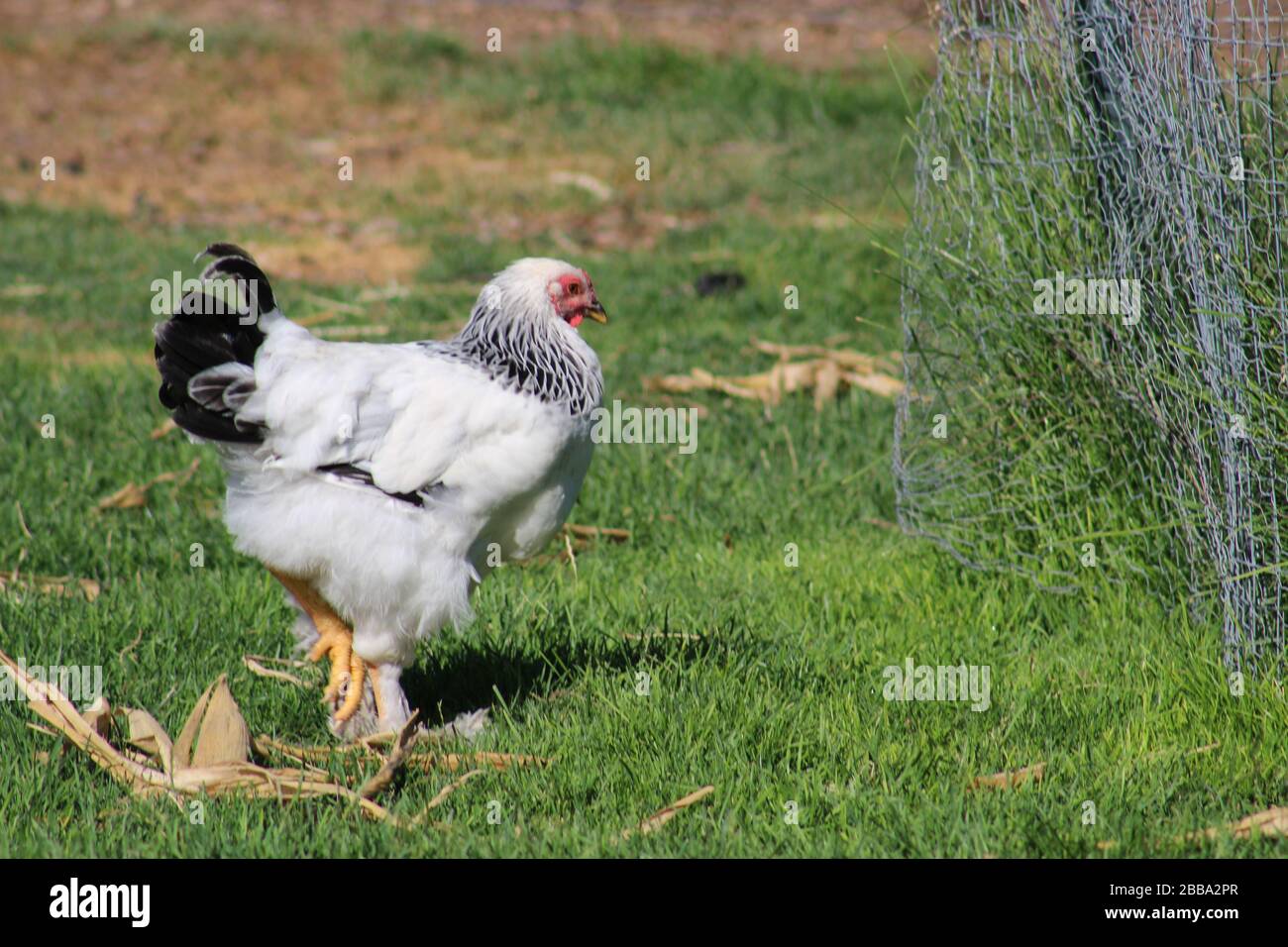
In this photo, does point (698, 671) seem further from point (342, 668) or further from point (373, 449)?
point (373, 449)

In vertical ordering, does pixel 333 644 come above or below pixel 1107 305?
below

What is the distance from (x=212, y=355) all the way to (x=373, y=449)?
0.57 meters

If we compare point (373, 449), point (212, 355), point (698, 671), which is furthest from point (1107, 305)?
point (212, 355)

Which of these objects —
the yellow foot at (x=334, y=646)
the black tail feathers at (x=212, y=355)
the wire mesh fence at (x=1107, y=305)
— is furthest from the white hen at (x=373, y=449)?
the wire mesh fence at (x=1107, y=305)

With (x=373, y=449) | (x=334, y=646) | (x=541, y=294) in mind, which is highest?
(x=541, y=294)

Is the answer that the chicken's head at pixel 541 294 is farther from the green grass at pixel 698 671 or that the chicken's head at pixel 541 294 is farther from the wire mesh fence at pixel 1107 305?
the wire mesh fence at pixel 1107 305

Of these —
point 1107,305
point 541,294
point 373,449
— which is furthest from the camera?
point 1107,305

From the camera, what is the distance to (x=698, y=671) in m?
4.75

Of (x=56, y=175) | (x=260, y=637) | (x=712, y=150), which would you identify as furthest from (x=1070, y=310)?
(x=56, y=175)

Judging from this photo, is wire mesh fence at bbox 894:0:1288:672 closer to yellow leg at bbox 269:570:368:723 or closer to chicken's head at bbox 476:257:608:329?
chicken's head at bbox 476:257:608:329

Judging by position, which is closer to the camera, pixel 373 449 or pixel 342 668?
pixel 373 449

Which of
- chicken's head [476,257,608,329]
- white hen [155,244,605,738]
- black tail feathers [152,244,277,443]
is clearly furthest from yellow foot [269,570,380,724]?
chicken's head [476,257,608,329]

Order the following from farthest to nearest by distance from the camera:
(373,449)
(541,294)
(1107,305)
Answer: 1. (1107,305)
2. (541,294)
3. (373,449)
